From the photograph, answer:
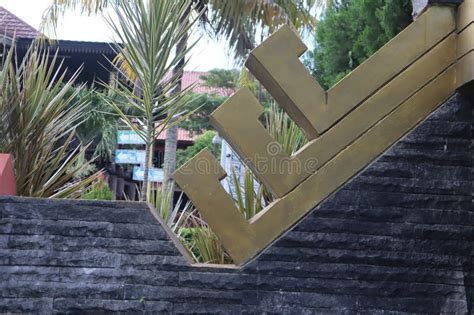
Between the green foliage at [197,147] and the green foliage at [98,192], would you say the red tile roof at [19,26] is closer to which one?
the green foliage at [197,147]

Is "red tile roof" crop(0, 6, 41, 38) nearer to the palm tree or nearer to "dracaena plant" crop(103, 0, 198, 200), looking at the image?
the palm tree

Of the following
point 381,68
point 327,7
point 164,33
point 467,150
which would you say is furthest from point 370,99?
point 327,7

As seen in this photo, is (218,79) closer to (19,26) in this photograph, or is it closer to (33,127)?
(19,26)

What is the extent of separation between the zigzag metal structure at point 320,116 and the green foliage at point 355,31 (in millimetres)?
3032

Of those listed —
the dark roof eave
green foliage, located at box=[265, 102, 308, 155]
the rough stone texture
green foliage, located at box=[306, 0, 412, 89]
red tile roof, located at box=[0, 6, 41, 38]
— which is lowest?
the rough stone texture

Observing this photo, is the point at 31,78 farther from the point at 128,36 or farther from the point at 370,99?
the point at 370,99

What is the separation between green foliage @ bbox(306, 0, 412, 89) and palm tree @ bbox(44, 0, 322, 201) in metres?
0.79

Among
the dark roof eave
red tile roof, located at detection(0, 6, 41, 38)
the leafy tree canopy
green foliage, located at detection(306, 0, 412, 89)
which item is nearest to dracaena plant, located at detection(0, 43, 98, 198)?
green foliage, located at detection(306, 0, 412, 89)

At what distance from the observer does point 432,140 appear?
323 centimetres

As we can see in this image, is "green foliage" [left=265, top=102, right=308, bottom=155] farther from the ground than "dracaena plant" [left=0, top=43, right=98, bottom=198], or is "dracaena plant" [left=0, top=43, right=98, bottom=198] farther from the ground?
"dracaena plant" [left=0, top=43, right=98, bottom=198]

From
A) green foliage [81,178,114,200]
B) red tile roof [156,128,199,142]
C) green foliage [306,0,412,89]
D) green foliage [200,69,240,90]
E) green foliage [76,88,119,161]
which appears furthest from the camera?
green foliage [200,69,240,90]

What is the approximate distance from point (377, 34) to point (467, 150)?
406 cm

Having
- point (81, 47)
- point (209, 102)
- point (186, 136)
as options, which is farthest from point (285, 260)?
point (186, 136)

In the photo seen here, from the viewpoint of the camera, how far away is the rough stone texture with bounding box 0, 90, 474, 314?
2.98 m
